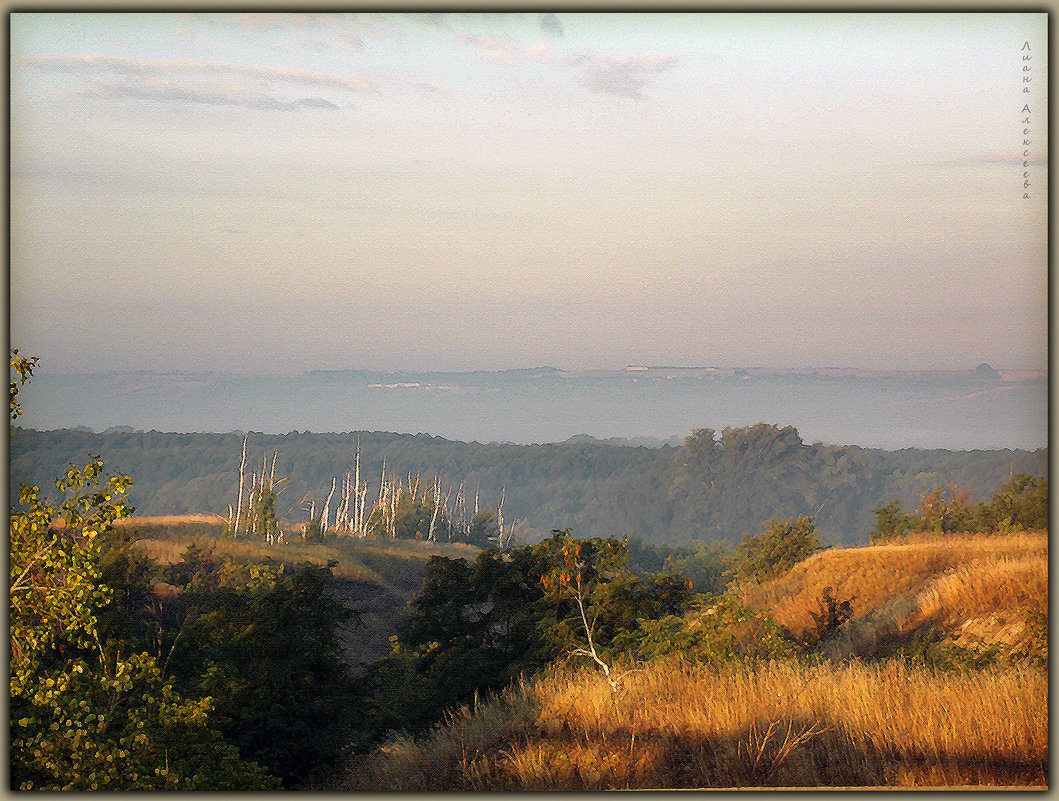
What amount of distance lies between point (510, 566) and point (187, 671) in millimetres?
4499

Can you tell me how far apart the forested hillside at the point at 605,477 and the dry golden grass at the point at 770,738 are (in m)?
16.5

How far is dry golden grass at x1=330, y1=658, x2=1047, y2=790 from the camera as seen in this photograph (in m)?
7.54

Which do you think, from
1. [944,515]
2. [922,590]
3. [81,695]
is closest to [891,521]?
[944,515]

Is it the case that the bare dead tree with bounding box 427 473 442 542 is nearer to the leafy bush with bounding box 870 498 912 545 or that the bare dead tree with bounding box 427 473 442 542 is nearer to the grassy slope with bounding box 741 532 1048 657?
the leafy bush with bounding box 870 498 912 545

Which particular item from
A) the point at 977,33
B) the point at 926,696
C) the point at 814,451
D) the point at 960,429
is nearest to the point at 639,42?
the point at 977,33

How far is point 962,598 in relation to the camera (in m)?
11.9

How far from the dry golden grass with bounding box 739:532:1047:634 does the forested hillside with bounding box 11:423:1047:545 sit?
572 cm

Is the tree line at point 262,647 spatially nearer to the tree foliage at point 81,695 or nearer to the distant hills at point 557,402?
the tree foliage at point 81,695

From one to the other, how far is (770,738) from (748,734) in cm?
18

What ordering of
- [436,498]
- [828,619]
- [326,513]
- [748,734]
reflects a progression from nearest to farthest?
[748,734] → [828,619] → [326,513] → [436,498]

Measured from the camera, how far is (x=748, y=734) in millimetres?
7711

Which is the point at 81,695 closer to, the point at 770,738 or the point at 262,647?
the point at 262,647

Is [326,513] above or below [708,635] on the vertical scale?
below

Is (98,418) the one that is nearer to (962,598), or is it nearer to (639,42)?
(639,42)
